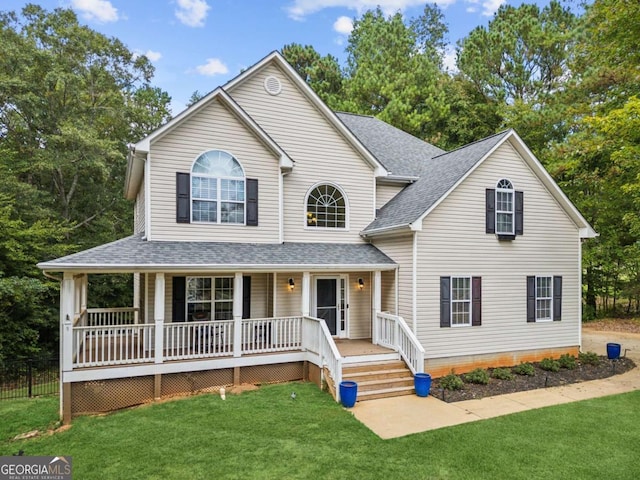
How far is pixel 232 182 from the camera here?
1149 cm

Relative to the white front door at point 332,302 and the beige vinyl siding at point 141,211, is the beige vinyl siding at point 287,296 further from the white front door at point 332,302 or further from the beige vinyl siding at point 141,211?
the beige vinyl siding at point 141,211

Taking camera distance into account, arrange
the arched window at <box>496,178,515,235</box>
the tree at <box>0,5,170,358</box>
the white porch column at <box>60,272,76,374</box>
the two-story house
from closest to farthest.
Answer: the white porch column at <box>60,272,76,374</box>, the two-story house, the arched window at <box>496,178,515,235</box>, the tree at <box>0,5,170,358</box>

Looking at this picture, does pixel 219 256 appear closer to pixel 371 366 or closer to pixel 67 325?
pixel 67 325

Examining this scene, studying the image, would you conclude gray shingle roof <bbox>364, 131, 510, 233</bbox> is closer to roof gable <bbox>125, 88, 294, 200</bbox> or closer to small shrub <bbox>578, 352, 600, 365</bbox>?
roof gable <bbox>125, 88, 294, 200</bbox>

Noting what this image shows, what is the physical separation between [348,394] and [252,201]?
597 centimetres

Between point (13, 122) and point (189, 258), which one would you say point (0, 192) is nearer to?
point (13, 122)

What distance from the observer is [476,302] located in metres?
11.8

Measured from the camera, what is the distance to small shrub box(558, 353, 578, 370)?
12.1m

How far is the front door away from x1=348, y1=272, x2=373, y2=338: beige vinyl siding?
236 mm

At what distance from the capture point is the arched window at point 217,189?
11109 millimetres

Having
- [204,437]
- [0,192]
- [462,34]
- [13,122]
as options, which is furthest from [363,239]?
[462,34]

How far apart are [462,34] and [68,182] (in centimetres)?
2859

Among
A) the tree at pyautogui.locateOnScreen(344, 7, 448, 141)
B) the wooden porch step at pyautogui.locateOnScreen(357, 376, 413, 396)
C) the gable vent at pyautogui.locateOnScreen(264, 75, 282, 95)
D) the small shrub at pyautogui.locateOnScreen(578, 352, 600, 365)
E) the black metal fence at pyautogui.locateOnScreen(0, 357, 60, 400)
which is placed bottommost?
the black metal fence at pyautogui.locateOnScreen(0, 357, 60, 400)

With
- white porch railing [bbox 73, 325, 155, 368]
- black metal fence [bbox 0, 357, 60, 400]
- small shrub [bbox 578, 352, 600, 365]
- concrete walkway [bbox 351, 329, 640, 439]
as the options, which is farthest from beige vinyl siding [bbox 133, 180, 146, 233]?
small shrub [bbox 578, 352, 600, 365]
